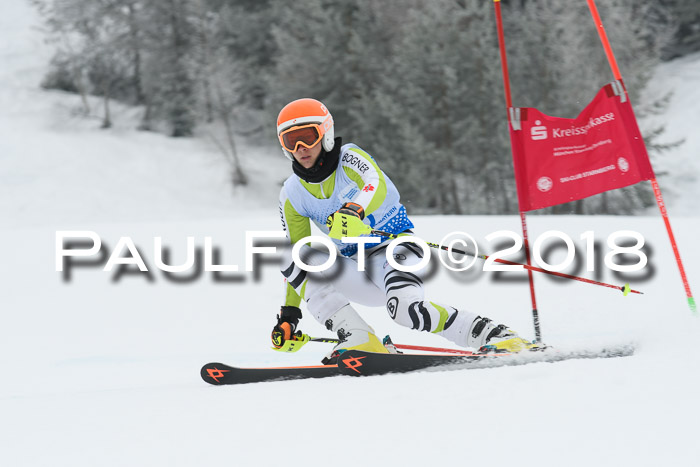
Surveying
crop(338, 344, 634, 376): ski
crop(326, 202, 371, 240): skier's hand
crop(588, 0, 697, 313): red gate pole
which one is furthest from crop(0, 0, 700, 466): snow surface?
crop(326, 202, 371, 240): skier's hand

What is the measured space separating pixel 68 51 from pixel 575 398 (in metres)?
34.2

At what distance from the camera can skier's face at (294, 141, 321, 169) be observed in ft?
12.9

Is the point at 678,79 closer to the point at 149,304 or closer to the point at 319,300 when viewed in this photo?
the point at 149,304

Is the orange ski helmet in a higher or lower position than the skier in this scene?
higher

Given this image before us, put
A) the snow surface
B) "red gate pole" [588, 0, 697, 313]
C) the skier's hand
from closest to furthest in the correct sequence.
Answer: the snow surface
the skier's hand
"red gate pole" [588, 0, 697, 313]

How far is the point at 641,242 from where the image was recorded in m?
7.69

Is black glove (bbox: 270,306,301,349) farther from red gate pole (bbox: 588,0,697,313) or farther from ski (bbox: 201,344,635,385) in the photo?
red gate pole (bbox: 588,0,697,313)

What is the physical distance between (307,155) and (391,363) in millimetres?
1273

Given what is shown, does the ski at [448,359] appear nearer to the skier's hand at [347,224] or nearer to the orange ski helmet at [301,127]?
the skier's hand at [347,224]

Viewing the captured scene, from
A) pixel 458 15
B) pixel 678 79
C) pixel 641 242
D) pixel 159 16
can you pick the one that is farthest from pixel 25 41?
pixel 641 242

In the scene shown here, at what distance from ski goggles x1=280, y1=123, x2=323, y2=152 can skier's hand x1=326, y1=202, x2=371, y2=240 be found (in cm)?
46

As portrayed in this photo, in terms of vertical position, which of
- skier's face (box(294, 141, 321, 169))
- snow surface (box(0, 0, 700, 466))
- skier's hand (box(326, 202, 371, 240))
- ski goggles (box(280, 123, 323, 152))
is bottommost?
snow surface (box(0, 0, 700, 466))

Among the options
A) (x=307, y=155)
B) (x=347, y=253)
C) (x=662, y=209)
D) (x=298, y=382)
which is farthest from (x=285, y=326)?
(x=662, y=209)

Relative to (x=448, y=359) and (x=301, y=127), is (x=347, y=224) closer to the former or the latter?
(x=301, y=127)
